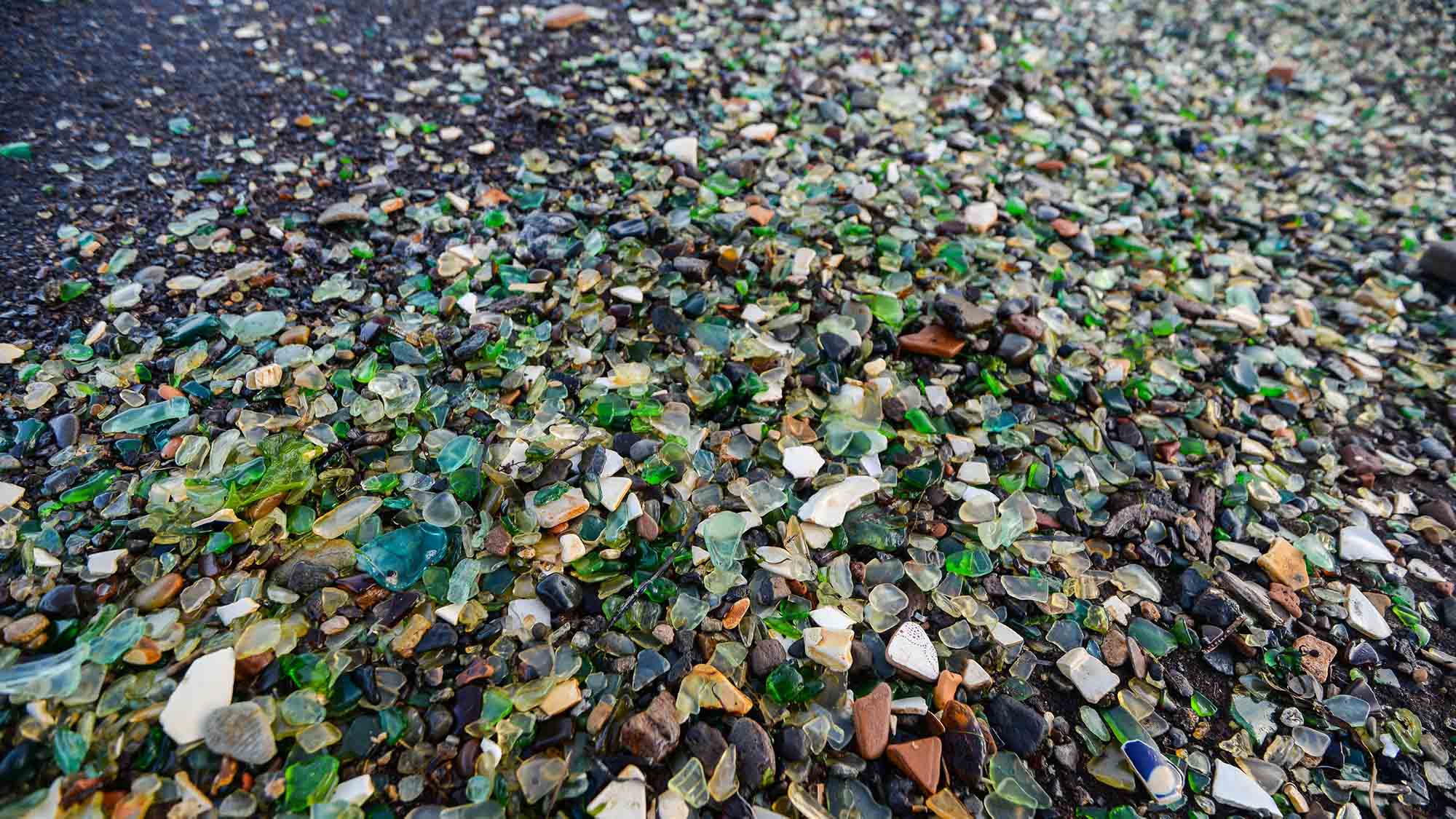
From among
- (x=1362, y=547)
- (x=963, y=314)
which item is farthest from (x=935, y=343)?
(x=1362, y=547)

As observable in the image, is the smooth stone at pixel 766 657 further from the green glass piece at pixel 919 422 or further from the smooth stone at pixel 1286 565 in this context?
the smooth stone at pixel 1286 565

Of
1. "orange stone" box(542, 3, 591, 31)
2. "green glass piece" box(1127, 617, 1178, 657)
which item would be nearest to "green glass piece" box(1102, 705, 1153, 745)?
"green glass piece" box(1127, 617, 1178, 657)

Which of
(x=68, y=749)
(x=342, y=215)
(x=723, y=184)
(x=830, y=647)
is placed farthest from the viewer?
(x=723, y=184)

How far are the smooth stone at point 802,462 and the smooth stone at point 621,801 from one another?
620 mm

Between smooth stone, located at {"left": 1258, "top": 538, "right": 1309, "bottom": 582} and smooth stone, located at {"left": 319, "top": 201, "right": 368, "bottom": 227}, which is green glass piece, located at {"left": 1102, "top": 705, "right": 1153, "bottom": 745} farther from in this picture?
smooth stone, located at {"left": 319, "top": 201, "right": 368, "bottom": 227}

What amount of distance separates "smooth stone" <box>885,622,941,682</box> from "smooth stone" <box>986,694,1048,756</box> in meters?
0.10

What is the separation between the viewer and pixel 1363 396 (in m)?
1.88

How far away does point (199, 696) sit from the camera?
3.71ft

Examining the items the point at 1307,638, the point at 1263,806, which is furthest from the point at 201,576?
the point at 1307,638

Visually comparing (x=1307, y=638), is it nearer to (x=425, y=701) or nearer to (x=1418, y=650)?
(x=1418, y=650)

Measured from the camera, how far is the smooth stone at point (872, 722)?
1.19m

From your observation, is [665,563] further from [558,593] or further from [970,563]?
[970,563]

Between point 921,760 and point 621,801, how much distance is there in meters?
0.44

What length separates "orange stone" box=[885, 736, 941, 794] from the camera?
116 cm
